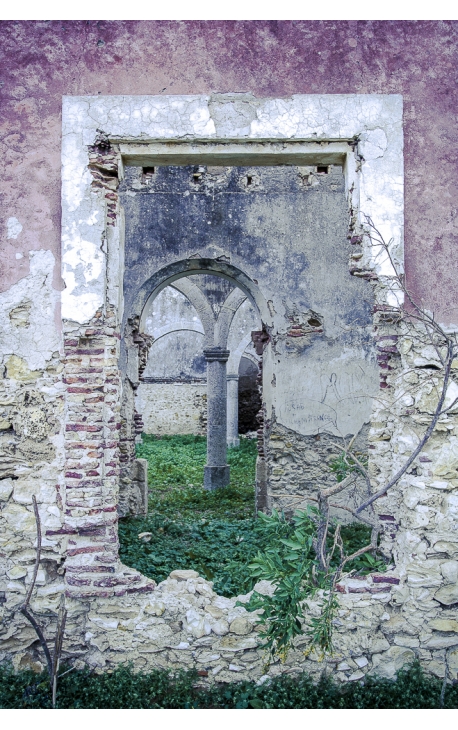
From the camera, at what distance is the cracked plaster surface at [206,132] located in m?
4.07

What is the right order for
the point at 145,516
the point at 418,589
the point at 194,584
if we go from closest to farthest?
1. the point at 418,589
2. the point at 194,584
3. the point at 145,516

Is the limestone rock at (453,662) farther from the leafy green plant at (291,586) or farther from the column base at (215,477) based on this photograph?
the column base at (215,477)

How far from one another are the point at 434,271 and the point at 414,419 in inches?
42.0

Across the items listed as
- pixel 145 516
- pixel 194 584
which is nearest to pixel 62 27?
pixel 194 584

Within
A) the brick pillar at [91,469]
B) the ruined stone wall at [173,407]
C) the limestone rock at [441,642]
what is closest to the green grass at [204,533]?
the limestone rock at [441,642]

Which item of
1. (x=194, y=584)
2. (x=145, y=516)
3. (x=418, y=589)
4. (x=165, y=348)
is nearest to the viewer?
(x=418, y=589)

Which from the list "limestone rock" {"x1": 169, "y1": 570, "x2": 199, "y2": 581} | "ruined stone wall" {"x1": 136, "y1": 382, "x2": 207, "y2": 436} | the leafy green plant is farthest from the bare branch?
"ruined stone wall" {"x1": 136, "y1": 382, "x2": 207, "y2": 436}

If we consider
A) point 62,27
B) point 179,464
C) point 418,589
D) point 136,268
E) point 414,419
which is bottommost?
point 179,464

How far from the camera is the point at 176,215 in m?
8.30

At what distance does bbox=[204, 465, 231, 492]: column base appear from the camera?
37.1 feet

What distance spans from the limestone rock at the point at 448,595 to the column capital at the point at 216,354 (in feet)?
25.9

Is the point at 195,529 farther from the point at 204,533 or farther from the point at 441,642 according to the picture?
the point at 441,642

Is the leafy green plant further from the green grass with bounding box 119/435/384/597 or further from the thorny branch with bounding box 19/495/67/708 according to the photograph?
the thorny branch with bounding box 19/495/67/708
